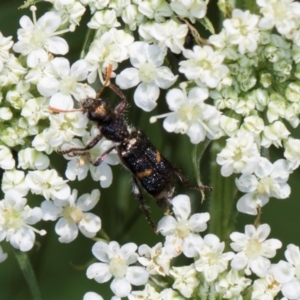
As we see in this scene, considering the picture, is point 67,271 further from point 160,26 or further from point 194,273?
point 160,26

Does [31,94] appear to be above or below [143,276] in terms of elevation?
above

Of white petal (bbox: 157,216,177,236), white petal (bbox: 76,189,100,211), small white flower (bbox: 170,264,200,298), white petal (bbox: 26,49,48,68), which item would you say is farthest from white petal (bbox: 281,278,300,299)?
white petal (bbox: 26,49,48,68)

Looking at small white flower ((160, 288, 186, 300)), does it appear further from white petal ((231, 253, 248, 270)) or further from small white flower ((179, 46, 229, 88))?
small white flower ((179, 46, 229, 88))

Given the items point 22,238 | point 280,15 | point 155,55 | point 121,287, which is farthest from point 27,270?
point 280,15

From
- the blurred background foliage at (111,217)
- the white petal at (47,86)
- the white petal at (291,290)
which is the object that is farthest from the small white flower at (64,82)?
the white petal at (291,290)

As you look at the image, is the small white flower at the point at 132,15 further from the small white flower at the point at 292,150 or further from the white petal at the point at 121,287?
the white petal at the point at 121,287

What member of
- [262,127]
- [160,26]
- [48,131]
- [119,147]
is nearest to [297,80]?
[262,127]

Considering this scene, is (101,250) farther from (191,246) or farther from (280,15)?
(280,15)
